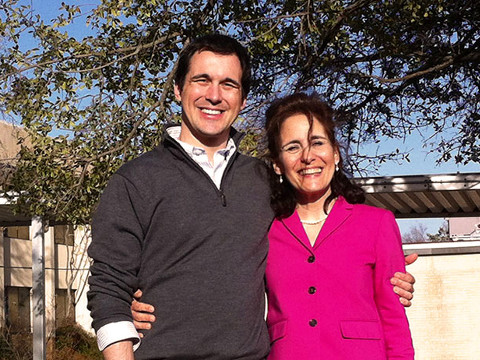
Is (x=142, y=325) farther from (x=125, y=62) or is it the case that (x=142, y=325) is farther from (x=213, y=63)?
(x=125, y=62)

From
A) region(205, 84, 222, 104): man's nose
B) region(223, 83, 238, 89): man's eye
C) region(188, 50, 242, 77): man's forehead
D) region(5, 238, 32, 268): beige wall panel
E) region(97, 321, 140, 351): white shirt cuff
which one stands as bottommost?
region(97, 321, 140, 351): white shirt cuff

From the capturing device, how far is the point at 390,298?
3236mm

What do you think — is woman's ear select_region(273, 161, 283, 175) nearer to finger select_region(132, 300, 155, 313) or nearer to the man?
the man

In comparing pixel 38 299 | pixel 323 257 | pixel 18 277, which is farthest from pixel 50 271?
pixel 323 257

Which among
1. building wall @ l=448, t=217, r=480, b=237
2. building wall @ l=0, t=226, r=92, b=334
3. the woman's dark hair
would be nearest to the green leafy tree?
the woman's dark hair

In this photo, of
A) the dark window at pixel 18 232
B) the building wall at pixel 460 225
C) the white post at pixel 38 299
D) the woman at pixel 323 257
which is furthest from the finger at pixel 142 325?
the building wall at pixel 460 225

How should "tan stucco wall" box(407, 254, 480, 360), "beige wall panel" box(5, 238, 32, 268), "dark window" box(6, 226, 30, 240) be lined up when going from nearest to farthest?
"tan stucco wall" box(407, 254, 480, 360) → "beige wall panel" box(5, 238, 32, 268) → "dark window" box(6, 226, 30, 240)

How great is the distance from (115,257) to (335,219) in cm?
98

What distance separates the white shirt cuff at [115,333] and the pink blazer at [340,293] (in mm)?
659

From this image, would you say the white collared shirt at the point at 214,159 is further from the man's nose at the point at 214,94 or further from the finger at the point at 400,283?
the finger at the point at 400,283

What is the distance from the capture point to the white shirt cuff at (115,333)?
9.53 ft

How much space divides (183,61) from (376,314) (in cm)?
134

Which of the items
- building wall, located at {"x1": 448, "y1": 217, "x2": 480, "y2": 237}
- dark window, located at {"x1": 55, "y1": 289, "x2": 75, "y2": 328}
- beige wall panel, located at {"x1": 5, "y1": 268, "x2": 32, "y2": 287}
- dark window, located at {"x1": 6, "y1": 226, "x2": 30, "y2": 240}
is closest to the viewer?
beige wall panel, located at {"x1": 5, "y1": 268, "x2": 32, "y2": 287}

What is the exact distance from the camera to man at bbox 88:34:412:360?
3.01 metres
